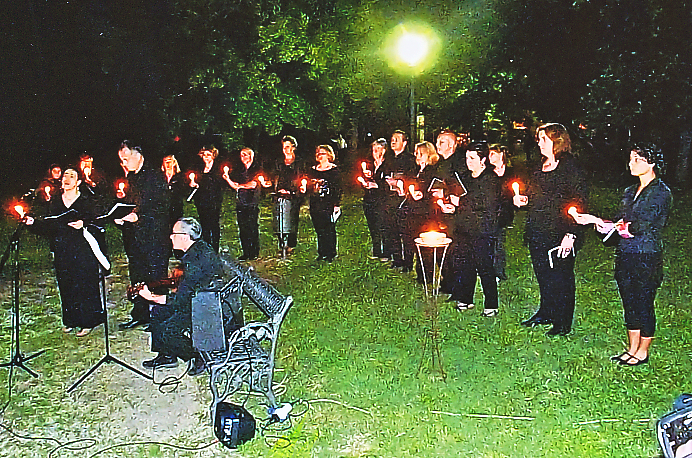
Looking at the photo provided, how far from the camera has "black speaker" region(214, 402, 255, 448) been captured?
466 cm

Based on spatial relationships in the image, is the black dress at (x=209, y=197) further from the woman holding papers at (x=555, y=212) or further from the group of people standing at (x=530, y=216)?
the woman holding papers at (x=555, y=212)

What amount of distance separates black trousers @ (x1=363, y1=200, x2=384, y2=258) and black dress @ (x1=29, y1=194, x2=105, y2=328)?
364cm

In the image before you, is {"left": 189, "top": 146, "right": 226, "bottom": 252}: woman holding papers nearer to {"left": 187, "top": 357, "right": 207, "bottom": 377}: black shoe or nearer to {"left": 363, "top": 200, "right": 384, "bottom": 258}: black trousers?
{"left": 363, "top": 200, "right": 384, "bottom": 258}: black trousers

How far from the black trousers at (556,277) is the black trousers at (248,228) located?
14.6ft

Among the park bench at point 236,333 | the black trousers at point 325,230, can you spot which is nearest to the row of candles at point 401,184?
the black trousers at point 325,230

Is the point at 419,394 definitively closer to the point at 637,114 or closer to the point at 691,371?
the point at 691,371

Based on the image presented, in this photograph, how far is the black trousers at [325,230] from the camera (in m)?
9.89

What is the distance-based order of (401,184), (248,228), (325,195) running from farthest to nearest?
(248,228) → (325,195) → (401,184)

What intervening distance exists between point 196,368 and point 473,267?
2.93m

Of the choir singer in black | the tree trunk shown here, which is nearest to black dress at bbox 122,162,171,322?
the choir singer in black

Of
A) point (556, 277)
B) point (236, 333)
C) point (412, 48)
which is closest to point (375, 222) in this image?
point (412, 48)

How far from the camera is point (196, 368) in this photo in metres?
5.98

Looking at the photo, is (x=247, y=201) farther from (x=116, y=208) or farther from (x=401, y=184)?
(x=116, y=208)

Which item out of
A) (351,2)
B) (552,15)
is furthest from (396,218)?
(351,2)
